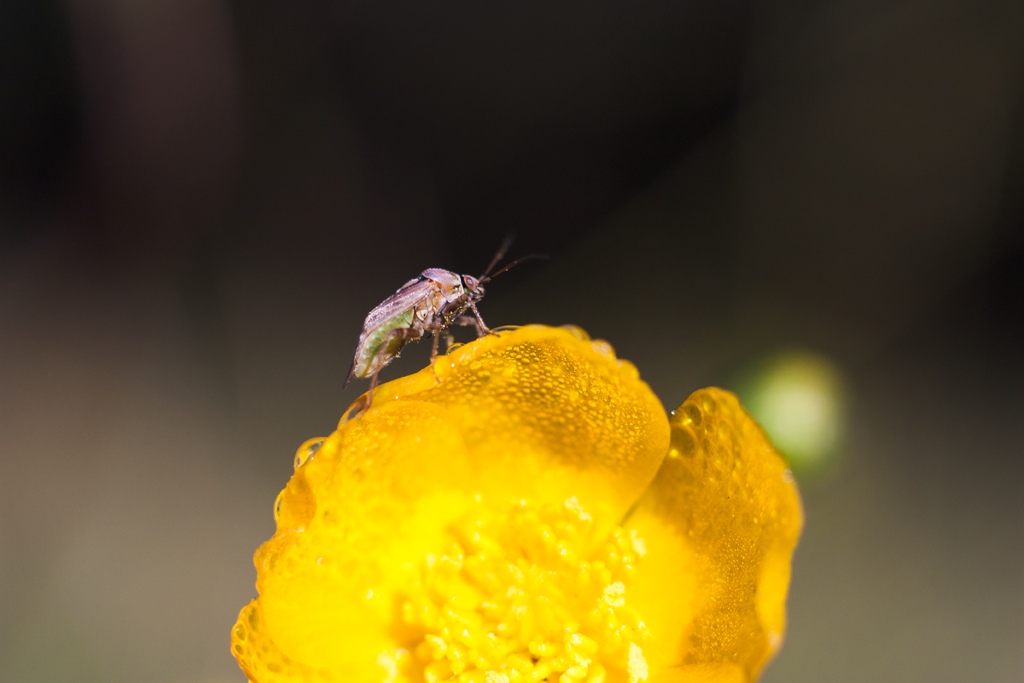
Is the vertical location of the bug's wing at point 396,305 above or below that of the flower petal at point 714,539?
above

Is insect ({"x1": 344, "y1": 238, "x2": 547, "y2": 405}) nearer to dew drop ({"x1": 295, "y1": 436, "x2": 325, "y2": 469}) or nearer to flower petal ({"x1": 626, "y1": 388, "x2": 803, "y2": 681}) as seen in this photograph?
dew drop ({"x1": 295, "y1": 436, "x2": 325, "y2": 469})

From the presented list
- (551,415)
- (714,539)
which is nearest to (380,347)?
(551,415)

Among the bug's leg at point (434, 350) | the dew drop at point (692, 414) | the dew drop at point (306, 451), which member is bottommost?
the dew drop at point (692, 414)

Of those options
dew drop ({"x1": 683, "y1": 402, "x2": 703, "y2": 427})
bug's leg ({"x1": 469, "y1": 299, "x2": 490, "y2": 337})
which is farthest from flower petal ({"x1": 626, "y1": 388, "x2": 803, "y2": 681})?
bug's leg ({"x1": 469, "y1": 299, "x2": 490, "y2": 337})

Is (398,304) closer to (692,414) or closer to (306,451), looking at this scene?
(306,451)

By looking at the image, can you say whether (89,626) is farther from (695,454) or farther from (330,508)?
(695,454)

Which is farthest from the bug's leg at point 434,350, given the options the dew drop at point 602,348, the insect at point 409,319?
the dew drop at point 602,348

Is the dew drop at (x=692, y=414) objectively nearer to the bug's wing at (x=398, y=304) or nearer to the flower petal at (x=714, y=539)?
the flower petal at (x=714, y=539)

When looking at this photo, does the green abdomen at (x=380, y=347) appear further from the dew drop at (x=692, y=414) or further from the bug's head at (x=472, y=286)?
the dew drop at (x=692, y=414)
